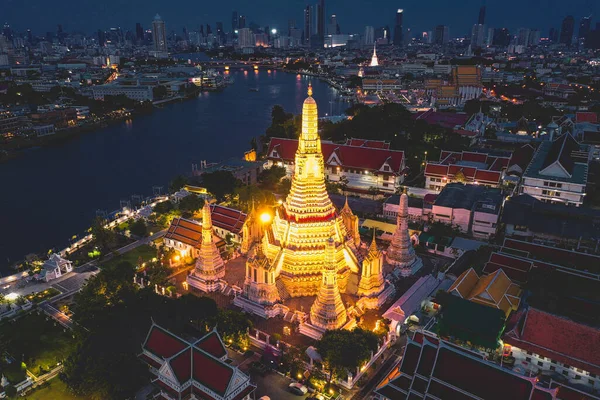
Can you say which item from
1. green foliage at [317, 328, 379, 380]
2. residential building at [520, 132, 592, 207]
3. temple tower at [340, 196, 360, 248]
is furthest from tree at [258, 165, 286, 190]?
green foliage at [317, 328, 379, 380]

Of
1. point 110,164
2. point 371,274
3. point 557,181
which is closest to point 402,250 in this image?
point 371,274

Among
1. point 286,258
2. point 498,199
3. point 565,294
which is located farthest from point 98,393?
point 498,199

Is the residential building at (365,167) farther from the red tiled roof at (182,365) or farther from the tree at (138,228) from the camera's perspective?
the red tiled roof at (182,365)

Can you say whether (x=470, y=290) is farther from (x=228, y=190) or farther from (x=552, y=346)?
(x=228, y=190)

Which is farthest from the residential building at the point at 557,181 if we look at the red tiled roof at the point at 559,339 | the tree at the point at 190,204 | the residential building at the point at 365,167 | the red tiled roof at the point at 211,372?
the red tiled roof at the point at 211,372

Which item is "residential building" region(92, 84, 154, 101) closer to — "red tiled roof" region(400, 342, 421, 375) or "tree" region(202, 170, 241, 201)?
"tree" region(202, 170, 241, 201)
